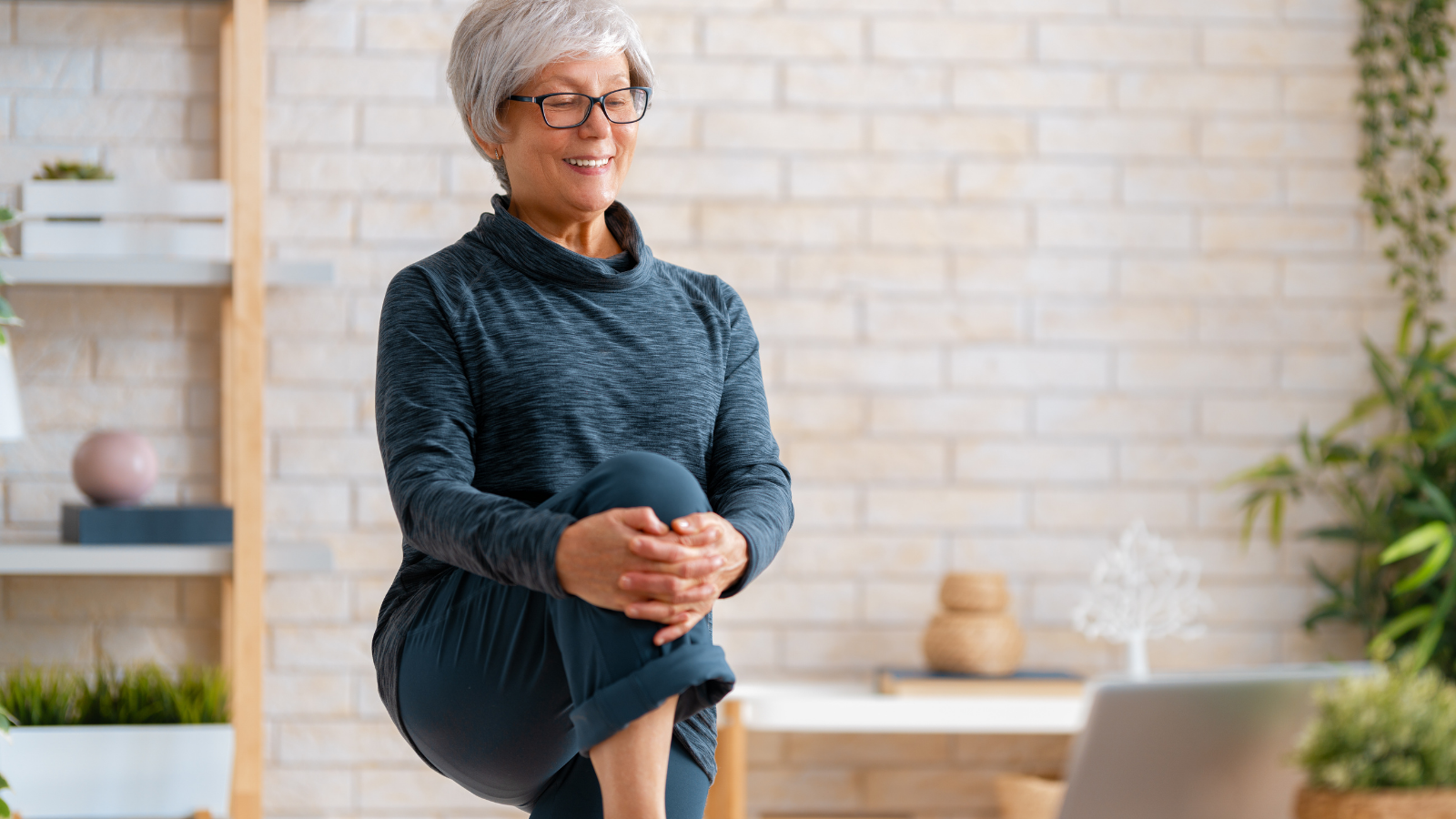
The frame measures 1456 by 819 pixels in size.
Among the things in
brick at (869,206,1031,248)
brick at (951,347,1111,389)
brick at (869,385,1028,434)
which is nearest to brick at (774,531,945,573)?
brick at (869,385,1028,434)

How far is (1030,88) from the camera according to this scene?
281 centimetres

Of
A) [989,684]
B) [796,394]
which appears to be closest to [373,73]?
[796,394]

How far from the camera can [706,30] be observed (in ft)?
9.02

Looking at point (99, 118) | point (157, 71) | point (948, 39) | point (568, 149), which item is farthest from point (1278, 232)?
point (99, 118)

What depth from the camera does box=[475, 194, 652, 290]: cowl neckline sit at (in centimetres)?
143

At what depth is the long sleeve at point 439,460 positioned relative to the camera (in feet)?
3.81

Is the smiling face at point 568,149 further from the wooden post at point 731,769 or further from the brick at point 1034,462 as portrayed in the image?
the brick at point 1034,462

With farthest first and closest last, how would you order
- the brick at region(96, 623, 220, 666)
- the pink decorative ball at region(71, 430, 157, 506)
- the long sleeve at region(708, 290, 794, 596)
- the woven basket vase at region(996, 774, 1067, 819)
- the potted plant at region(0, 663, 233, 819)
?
1. the brick at region(96, 623, 220, 666)
2. the woven basket vase at region(996, 774, 1067, 819)
3. the pink decorative ball at region(71, 430, 157, 506)
4. the potted plant at region(0, 663, 233, 819)
5. the long sleeve at region(708, 290, 794, 596)

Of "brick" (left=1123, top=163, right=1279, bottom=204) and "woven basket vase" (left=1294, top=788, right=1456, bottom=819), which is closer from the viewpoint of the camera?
"woven basket vase" (left=1294, top=788, right=1456, bottom=819)

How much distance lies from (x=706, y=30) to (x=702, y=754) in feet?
5.84

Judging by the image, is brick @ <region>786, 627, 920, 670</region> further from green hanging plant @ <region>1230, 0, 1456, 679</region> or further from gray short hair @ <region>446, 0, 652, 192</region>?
gray short hair @ <region>446, 0, 652, 192</region>

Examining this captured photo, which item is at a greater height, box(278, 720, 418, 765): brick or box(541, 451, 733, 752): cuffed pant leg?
box(541, 451, 733, 752): cuffed pant leg

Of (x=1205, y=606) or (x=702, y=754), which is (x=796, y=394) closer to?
(x=1205, y=606)

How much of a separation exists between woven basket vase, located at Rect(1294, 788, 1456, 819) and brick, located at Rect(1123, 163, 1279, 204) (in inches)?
Answer: 75.1
